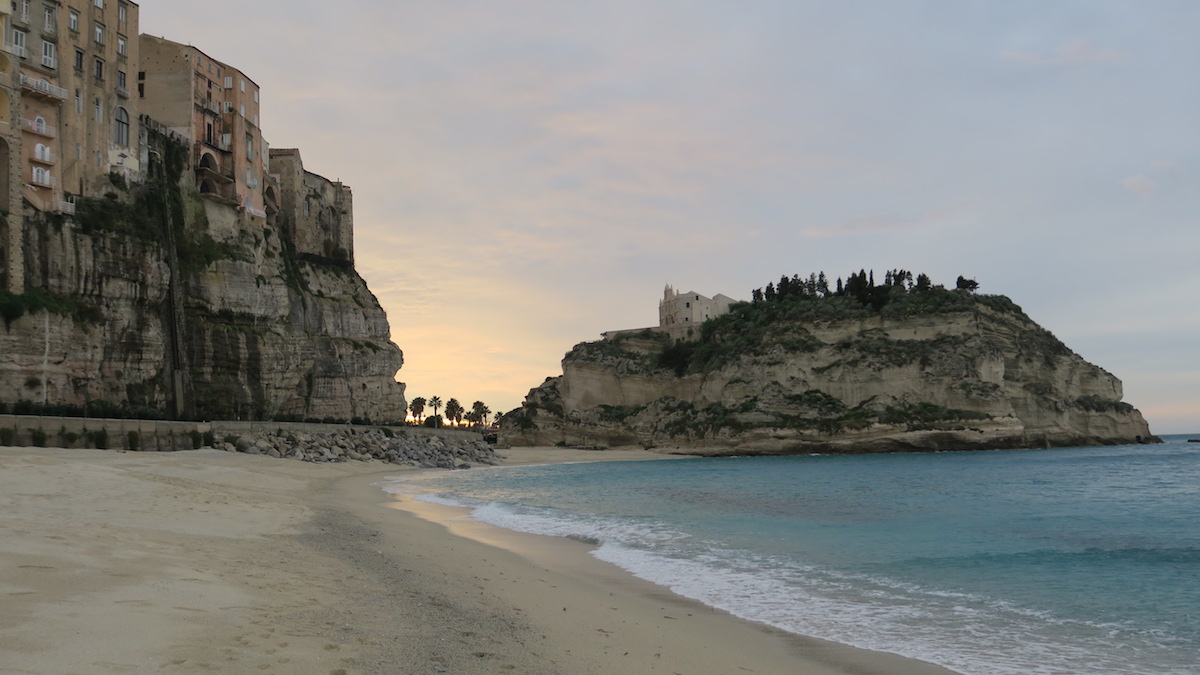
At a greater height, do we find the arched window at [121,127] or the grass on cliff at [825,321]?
the arched window at [121,127]

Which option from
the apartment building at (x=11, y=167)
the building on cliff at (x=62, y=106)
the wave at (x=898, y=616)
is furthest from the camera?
the building on cliff at (x=62, y=106)

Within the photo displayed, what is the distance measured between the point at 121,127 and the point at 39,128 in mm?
5747

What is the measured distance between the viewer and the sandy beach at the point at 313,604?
5398 millimetres

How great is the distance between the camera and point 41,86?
37.5 m

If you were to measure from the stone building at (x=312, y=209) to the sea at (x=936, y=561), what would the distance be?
40.5 m

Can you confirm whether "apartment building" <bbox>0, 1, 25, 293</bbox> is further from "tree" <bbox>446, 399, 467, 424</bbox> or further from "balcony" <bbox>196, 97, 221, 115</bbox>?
"tree" <bbox>446, 399, 467, 424</bbox>

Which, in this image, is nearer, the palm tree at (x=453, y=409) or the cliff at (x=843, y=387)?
the cliff at (x=843, y=387)

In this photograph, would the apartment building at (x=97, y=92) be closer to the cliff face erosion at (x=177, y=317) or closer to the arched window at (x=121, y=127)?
the arched window at (x=121, y=127)

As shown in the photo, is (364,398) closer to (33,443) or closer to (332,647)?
(33,443)

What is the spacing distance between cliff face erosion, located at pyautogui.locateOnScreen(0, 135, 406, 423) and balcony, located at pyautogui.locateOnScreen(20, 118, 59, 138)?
11.4 ft

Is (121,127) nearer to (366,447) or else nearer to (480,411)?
(366,447)

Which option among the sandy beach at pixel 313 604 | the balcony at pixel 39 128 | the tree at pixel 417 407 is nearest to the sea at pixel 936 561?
the sandy beach at pixel 313 604

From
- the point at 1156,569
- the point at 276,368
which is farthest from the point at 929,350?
the point at 1156,569

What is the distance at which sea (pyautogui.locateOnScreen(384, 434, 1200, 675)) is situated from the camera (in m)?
8.70
